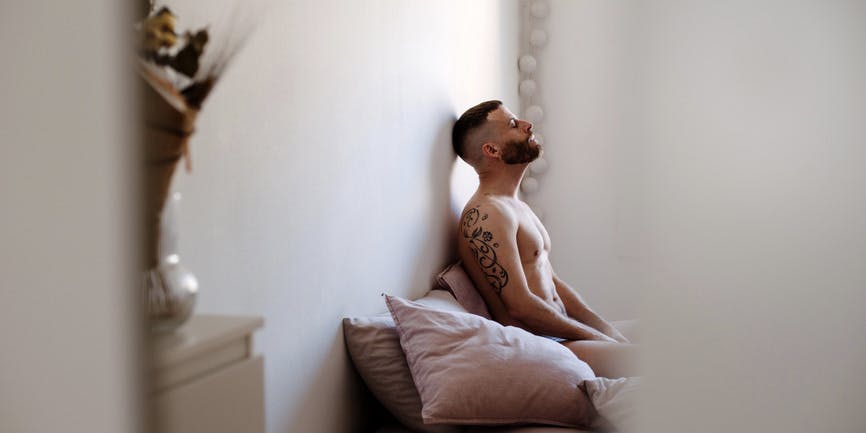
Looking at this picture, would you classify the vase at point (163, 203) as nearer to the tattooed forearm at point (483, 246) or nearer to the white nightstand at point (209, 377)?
the white nightstand at point (209, 377)

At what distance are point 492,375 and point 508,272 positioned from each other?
201mm

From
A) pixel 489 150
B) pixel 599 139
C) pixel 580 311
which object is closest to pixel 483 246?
pixel 489 150

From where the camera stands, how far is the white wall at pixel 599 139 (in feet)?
1.50

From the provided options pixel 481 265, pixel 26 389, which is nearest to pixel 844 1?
pixel 26 389

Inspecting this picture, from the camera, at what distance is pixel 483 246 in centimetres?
121

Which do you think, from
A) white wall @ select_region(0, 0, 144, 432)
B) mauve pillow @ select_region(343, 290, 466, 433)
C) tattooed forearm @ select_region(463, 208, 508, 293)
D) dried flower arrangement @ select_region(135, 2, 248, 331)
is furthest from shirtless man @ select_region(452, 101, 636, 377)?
white wall @ select_region(0, 0, 144, 432)

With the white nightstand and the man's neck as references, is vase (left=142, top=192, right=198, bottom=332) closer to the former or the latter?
the white nightstand

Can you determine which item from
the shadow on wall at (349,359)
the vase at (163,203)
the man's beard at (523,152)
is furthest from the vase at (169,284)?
the man's beard at (523,152)

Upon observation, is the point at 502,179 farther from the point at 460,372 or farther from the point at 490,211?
the point at 460,372

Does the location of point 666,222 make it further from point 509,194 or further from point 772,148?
point 509,194

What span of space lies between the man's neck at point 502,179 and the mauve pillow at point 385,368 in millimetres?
264

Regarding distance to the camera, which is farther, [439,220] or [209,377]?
[439,220]

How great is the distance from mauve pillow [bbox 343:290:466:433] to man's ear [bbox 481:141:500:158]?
360 millimetres

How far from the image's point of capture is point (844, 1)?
403 millimetres
